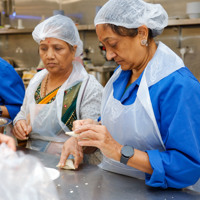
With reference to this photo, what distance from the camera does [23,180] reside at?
694mm

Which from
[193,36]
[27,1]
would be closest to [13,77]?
[193,36]

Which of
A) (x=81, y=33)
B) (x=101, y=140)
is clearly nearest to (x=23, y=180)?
(x=101, y=140)

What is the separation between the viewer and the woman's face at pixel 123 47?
124 centimetres

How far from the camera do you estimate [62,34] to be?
6.05 ft

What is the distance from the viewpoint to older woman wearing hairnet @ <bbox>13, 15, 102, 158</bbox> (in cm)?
175

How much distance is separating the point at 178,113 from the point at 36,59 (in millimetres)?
4433

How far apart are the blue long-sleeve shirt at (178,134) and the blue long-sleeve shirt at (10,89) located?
124 centimetres

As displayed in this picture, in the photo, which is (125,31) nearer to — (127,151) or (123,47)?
(123,47)

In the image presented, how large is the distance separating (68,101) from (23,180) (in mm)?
1082

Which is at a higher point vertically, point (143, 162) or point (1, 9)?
point (1, 9)

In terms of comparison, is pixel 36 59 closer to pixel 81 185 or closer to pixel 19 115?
pixel 19 115

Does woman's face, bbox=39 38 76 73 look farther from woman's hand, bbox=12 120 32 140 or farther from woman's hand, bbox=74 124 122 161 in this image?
woman's hand, bbox=74 124 122 161

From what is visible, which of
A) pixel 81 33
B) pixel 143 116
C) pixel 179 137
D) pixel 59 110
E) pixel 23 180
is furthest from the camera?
pixel 81 33

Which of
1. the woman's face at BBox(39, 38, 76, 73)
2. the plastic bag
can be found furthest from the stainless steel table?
the woman's face at BBox(39, 38, 76, 73)
